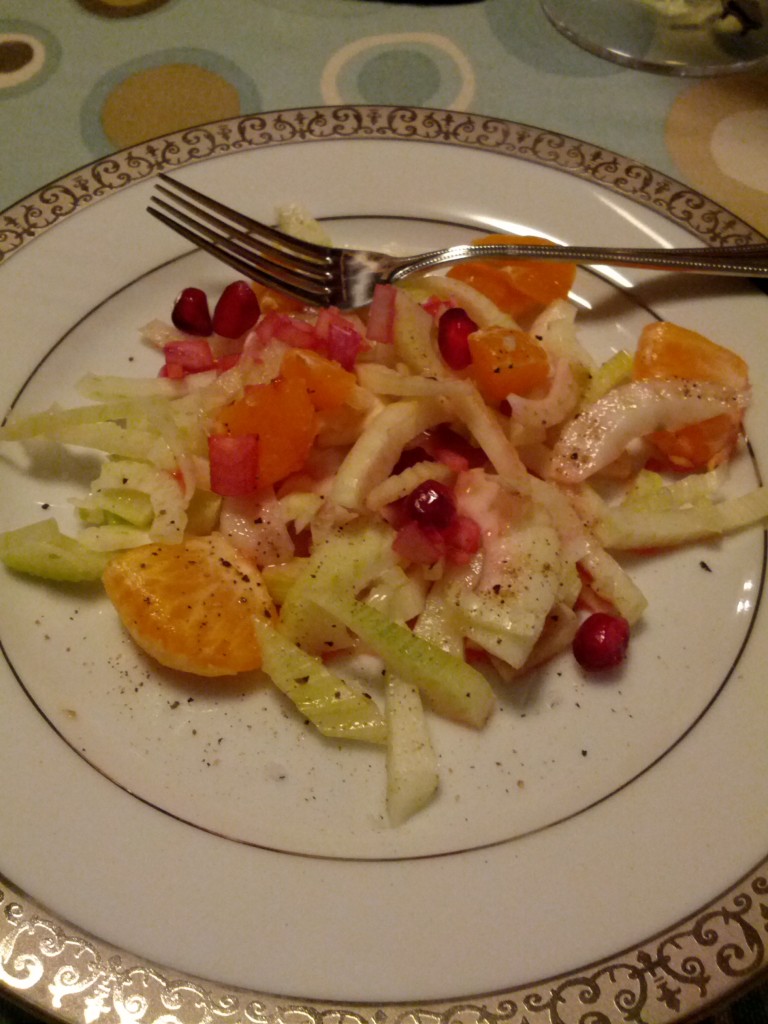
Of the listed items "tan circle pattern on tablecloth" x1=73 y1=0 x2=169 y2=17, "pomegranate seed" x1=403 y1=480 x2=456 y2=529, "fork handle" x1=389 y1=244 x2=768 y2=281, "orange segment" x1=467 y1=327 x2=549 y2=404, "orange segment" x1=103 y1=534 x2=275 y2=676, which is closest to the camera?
"orange segment" x1=103 y1=534 x2=275 y2=676

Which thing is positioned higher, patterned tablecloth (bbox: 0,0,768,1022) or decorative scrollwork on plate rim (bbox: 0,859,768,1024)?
patterned tablecloth (bbox: 0,0,768,1022)

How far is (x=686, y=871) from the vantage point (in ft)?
4.89

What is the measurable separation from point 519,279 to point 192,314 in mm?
919

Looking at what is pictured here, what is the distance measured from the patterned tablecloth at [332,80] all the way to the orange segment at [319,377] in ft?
5.11

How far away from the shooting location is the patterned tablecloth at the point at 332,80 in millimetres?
3070

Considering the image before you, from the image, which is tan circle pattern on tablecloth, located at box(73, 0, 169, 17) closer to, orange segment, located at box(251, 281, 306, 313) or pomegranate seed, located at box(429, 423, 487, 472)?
orange segment, located at box(251, 281, 306, 313)

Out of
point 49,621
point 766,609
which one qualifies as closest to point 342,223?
point 49,621

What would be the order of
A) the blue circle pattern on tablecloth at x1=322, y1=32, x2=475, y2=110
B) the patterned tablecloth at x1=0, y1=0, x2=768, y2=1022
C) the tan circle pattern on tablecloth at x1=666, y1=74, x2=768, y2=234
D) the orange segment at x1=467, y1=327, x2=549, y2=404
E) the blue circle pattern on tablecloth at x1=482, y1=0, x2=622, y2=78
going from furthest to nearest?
the blue circle pattern on tablecloth at x1=482, y1=0, x2=622, y2=78 < the blue circle pattern on tablecloth at x1=322, y1=32, x2=475, y2=110 < the patterned tablecloth at x1=0, y1=0, x2=768, y2=1022 < the tan circle pattern on tablecloth at x1=666, y1=74, x2=768, y2=234 < the orange segment at x1=467, y1=327, x2=549, y2=404

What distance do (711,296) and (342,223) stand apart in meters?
1.10

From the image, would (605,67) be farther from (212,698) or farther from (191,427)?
(212,698)

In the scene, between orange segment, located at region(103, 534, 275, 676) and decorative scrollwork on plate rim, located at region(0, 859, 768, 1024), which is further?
orange segment, located at region(103, 534, 275, 676)

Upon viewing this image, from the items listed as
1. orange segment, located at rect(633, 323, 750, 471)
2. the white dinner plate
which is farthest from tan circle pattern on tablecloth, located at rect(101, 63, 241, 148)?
orange segment, located at rect(633, 323, 750, 471)

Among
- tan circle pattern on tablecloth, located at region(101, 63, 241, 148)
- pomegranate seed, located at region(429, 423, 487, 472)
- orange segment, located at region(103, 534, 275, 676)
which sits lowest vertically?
orange segment, located at region(103, 534, 275, 676)

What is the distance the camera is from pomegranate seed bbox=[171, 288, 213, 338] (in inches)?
92.0
